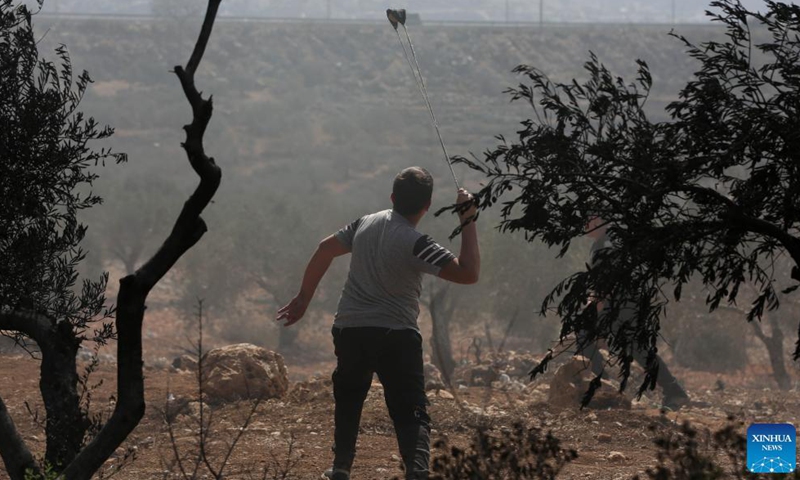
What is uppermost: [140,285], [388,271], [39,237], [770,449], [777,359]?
[39,237]

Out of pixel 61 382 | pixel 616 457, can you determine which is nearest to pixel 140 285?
pixel 61 382

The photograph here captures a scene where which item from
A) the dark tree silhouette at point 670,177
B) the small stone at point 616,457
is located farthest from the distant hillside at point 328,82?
the dark tree silhouette at point 670,177

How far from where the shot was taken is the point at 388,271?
618 centimetres

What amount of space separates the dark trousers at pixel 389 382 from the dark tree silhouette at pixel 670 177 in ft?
3.19

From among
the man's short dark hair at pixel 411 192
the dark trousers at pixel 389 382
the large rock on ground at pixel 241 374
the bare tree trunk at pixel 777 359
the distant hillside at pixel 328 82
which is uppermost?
the distant hillside at pixel 328 82

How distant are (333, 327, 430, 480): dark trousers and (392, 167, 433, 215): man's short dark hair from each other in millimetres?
691

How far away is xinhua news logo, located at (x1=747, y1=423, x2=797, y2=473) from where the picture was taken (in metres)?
5.84

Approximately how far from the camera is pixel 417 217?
6383mm

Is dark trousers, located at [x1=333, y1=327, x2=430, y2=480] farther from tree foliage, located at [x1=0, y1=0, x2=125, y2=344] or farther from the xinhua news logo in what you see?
the xinhua news logo

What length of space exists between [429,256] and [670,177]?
59.9 inches

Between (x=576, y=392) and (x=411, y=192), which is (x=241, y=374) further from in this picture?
(x=411, y=192)

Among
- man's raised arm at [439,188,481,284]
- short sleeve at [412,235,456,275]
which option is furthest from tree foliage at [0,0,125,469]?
man's raised arm at [439,188,481,284]

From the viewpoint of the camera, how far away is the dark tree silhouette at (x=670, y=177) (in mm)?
5195

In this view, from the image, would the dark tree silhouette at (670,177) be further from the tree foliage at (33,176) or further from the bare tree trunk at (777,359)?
the bare tree trunk at (777,359)
